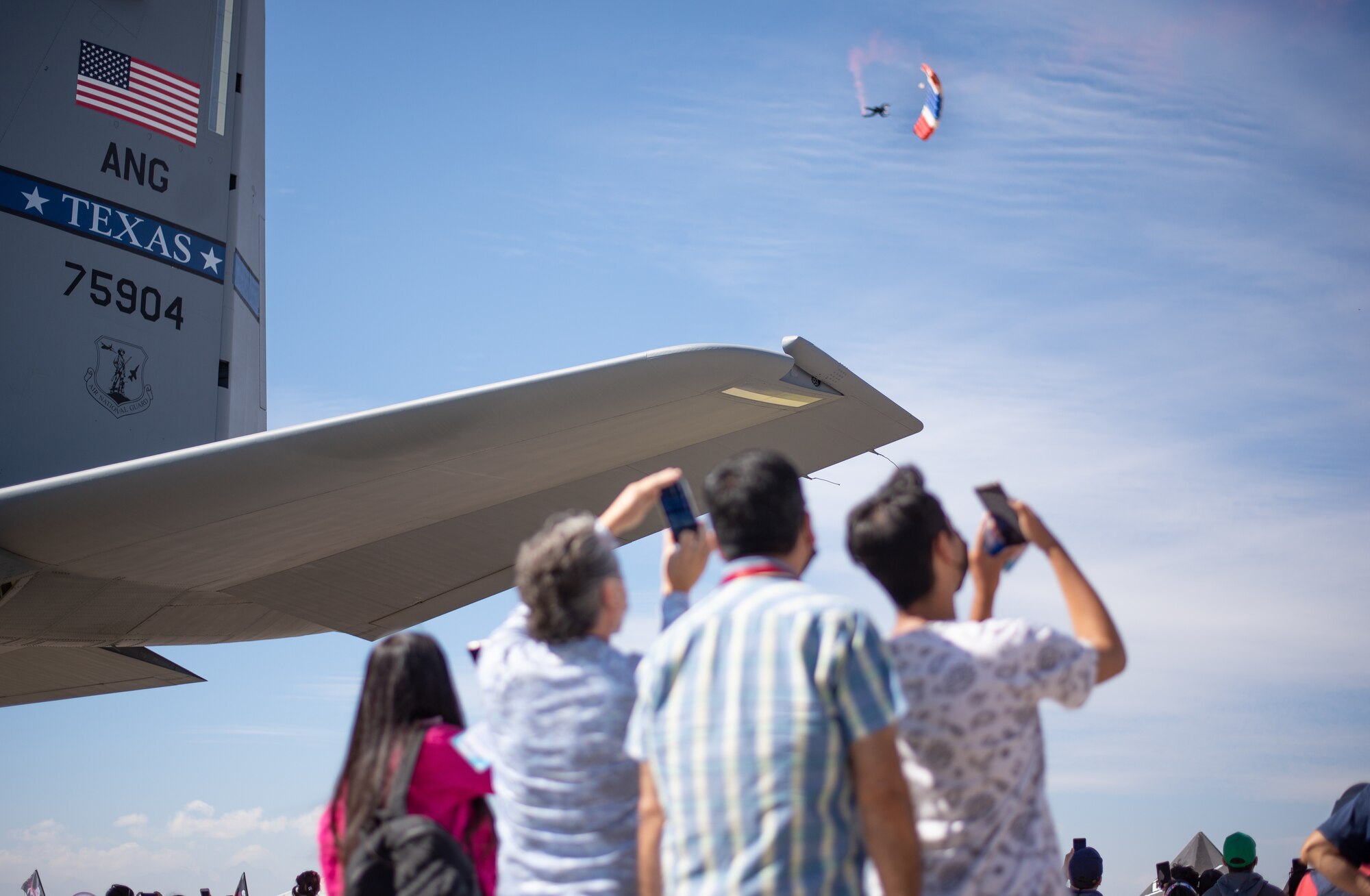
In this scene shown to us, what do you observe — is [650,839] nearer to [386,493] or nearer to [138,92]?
[386,493]

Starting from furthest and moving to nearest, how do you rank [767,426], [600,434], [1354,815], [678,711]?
[767,426], [600,434], [1354,815], [678,711]

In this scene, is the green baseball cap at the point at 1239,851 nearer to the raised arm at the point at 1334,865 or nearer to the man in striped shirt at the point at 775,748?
the raised arm at the point at 1334,865

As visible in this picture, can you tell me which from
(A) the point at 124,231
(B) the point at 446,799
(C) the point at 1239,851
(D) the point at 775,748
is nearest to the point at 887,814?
(D) the point at 775,748

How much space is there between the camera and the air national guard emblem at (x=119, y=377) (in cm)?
609

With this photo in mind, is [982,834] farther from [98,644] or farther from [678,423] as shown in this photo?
[98,644]

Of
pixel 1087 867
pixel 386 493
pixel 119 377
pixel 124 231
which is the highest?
pixel 124 231

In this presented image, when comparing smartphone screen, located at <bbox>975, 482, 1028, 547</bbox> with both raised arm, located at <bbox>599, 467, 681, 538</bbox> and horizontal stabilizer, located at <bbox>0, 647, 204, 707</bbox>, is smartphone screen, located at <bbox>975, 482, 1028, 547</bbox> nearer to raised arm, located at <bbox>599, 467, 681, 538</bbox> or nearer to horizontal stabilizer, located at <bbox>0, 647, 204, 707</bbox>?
raised arm, located at <bbox>599, 467, 681, 538</bbox>

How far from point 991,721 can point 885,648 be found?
0.93 ft

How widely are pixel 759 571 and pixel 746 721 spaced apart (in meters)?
0.28

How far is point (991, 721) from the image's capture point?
6.52 ft

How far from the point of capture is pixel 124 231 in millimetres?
6379

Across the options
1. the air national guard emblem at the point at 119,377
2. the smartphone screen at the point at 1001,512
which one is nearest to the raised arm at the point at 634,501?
the smartphone screen at the point at 1001,512

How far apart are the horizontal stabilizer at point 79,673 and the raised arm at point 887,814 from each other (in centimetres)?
613

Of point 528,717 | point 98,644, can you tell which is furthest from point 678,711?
point 98,644
